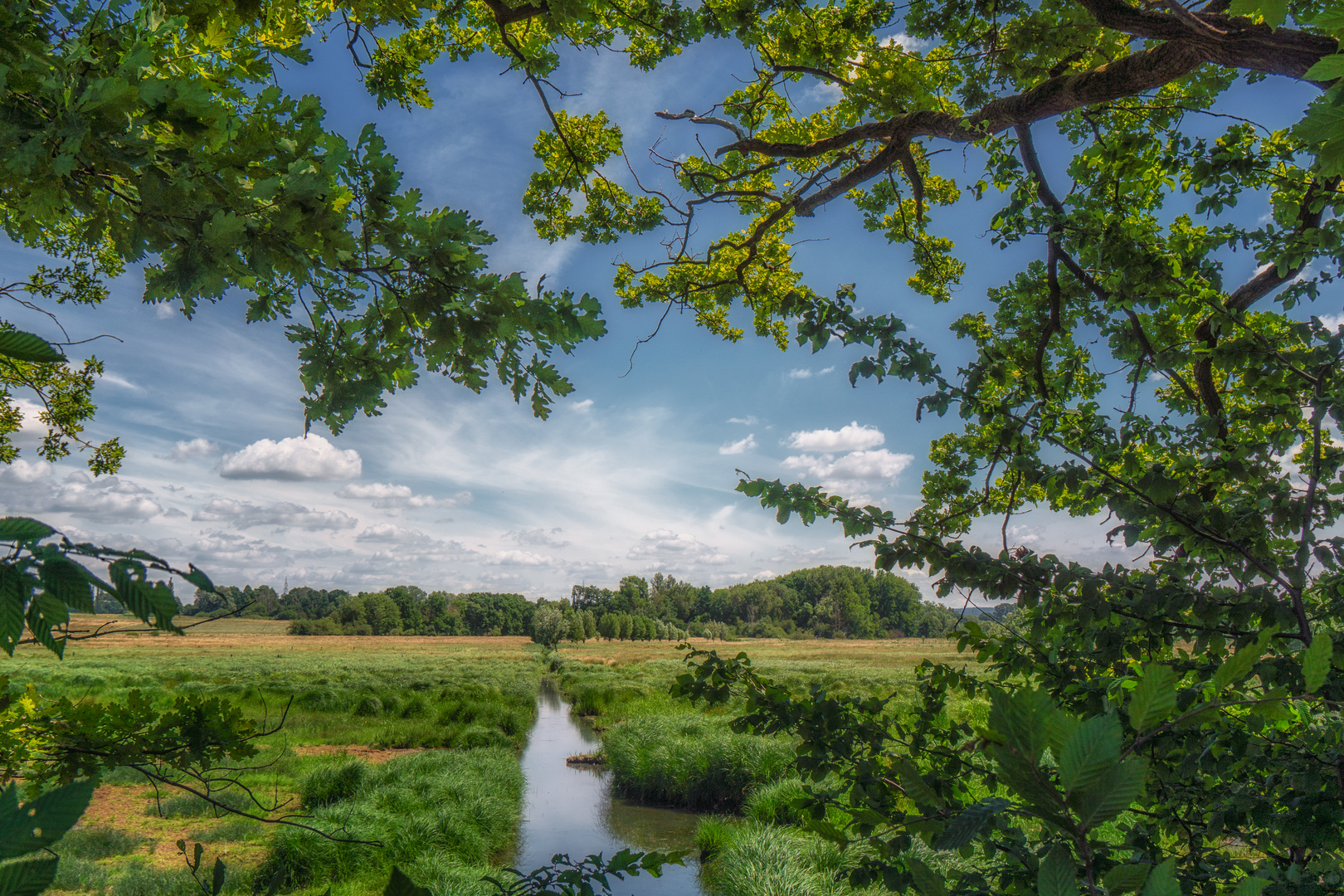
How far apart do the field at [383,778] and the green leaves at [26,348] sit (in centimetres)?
38

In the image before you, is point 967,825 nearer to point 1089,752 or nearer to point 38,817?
point 1089,752

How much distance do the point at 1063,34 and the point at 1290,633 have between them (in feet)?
12.2

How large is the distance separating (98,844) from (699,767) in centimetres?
896

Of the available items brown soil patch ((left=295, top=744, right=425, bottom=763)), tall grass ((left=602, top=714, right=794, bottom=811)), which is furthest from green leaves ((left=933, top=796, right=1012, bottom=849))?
brown soil patch ((left=295, top=744, right=425, bottom=763))

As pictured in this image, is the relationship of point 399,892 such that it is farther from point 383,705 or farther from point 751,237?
point 383,705

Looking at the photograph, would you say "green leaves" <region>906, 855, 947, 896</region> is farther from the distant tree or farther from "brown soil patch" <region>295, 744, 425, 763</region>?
the distant tree

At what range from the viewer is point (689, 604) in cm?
8894

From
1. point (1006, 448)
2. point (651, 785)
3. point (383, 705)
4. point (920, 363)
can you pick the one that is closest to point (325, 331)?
point (920, 363)

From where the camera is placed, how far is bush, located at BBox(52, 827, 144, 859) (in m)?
7.43

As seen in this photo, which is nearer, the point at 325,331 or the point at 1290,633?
the point at 1290,633

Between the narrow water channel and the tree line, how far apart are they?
52313 millimetres

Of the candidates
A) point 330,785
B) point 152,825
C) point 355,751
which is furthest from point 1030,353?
point 355,751

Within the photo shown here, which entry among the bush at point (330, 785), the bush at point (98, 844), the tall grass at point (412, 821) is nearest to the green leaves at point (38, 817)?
the tall grass at point (412, 821)

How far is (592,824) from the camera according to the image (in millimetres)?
10852
